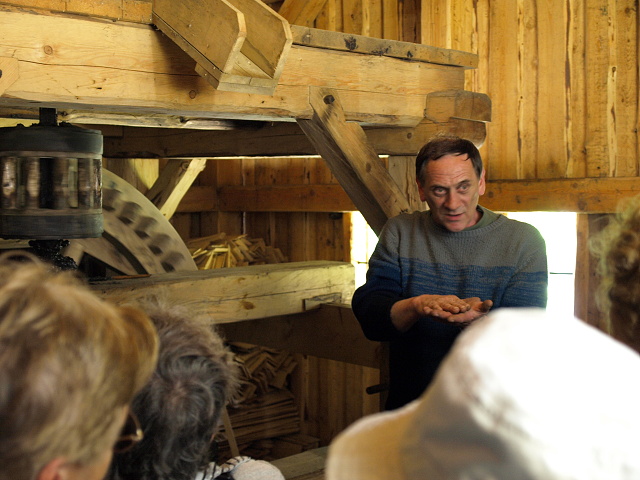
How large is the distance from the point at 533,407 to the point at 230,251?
6422 mm

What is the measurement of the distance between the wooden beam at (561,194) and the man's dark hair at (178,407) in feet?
11.7

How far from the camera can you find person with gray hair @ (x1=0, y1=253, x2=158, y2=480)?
79cm

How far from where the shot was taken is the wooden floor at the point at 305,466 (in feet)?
9.76

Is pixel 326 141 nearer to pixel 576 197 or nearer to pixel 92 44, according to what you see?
pixel 92 44

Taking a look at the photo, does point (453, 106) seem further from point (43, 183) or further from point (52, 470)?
point (52, 470)

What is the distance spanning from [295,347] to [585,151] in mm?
2317

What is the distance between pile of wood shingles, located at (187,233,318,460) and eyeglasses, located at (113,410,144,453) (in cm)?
559

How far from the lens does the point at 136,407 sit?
119 centimetres

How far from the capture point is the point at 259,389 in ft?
23.1

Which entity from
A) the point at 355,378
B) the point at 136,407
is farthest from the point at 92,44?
the point at 355,378

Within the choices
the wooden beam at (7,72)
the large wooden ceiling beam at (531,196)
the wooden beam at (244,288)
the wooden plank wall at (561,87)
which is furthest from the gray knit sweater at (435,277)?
the wooden plank wall at (561,87)

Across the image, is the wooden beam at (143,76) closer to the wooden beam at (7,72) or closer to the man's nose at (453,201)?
the wooden beam at (7,72)

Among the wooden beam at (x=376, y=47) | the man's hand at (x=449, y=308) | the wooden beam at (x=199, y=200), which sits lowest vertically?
the man's hand at (x=449, y=308)

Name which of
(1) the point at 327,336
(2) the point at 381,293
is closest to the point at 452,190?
(2) the point at 381,293
